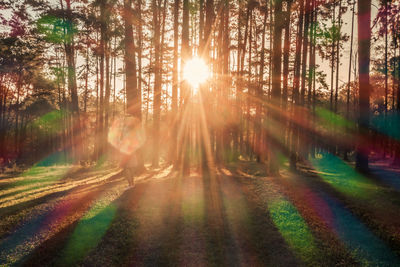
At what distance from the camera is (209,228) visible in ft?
20.6

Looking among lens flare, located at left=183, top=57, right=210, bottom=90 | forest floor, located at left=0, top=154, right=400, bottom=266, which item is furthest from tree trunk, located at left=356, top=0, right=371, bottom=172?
lens flare, located at left=183, top=57, right=210, bottom=90

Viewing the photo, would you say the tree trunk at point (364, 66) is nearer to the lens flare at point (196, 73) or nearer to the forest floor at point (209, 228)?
the forest floor at point (209, 228)

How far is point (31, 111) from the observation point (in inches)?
1542

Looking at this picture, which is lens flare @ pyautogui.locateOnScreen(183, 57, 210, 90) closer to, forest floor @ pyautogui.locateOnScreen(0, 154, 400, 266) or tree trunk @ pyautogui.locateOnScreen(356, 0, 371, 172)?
tree trunk @ pyautogui.locateOnScreen(356, 0, 371, 172)

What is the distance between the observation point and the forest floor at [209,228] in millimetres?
4898

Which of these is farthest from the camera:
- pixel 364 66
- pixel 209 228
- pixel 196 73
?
pixel 196 73

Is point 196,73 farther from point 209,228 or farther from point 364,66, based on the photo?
point 209,228

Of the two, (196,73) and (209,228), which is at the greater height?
(196,73)

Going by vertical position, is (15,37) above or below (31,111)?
above

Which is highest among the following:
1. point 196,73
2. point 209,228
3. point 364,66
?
point 196,73

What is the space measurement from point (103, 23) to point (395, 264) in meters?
22.4

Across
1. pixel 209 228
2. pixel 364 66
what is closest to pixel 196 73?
pixel 364 66

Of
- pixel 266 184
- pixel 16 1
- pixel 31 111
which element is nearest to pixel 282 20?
pixel 266 184

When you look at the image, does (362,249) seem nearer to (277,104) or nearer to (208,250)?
(208,250)
